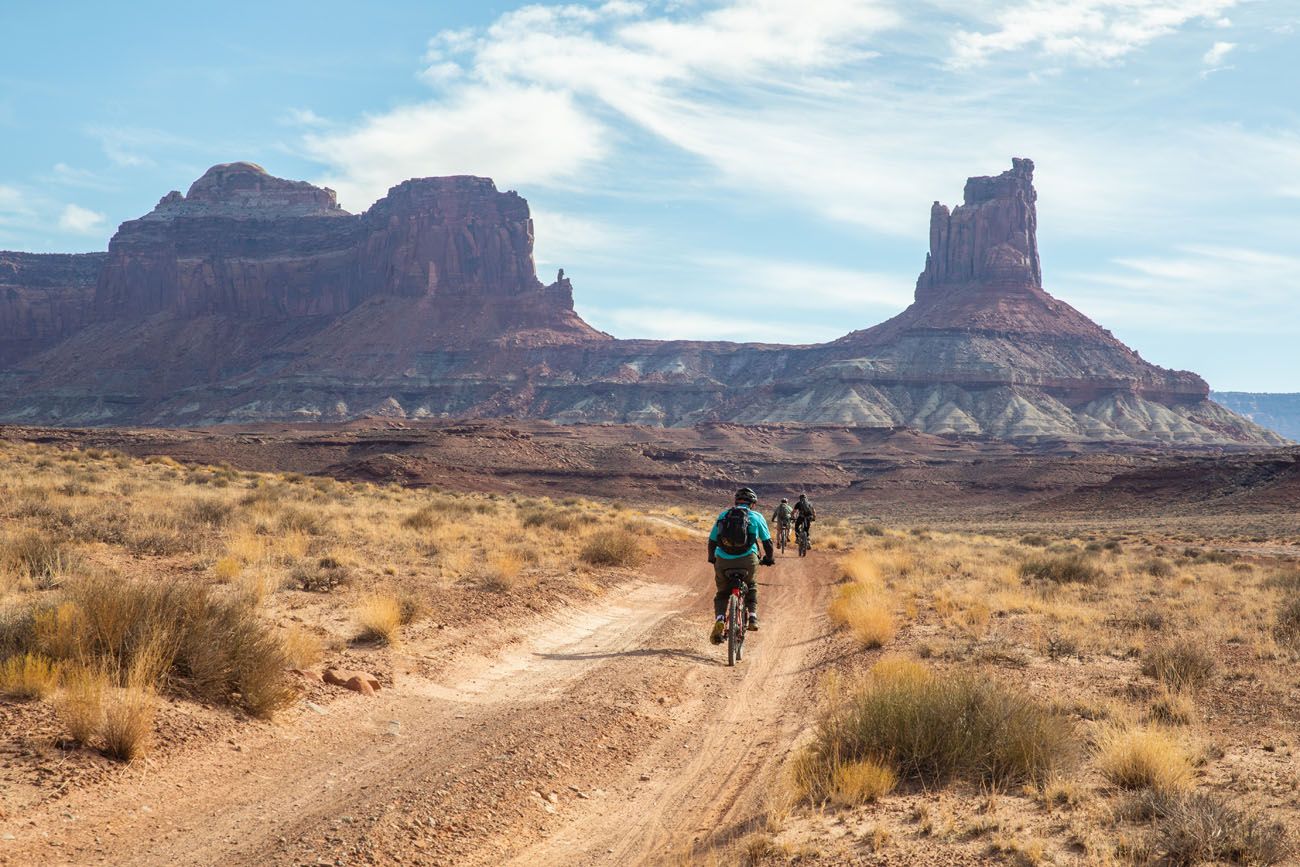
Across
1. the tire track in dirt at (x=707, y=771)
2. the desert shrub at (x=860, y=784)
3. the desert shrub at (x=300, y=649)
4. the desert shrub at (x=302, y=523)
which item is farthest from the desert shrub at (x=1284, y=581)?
the desert shrub at (x=302, y=523)

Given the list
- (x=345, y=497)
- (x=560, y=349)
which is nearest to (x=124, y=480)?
(x=345, y=497)

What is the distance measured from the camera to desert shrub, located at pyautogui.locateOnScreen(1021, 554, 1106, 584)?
70.5 ft

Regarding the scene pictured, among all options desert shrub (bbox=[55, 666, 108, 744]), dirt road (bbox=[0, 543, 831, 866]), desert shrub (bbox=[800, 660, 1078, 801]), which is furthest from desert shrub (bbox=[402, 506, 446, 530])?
desert shrub (bbox=[800, 660, 1078, 801])

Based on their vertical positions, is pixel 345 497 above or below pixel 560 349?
below

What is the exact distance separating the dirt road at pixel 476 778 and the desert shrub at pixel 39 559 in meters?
4.49

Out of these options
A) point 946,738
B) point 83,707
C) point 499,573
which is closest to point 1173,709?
point 946,738

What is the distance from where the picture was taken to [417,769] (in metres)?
6.89

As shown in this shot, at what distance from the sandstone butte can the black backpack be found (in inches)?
4877

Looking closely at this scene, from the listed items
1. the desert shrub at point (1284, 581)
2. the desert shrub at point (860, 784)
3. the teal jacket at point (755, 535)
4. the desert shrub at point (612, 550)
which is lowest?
the desert shrub at point (612, 550)

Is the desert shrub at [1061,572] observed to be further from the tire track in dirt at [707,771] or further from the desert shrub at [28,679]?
the desert shrub at [28,679]

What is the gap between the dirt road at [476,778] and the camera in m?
5.49

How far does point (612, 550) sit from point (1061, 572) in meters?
10.4

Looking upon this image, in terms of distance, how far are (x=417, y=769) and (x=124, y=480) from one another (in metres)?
23.5

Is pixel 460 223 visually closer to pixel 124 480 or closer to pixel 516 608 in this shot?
pixel 124 480
